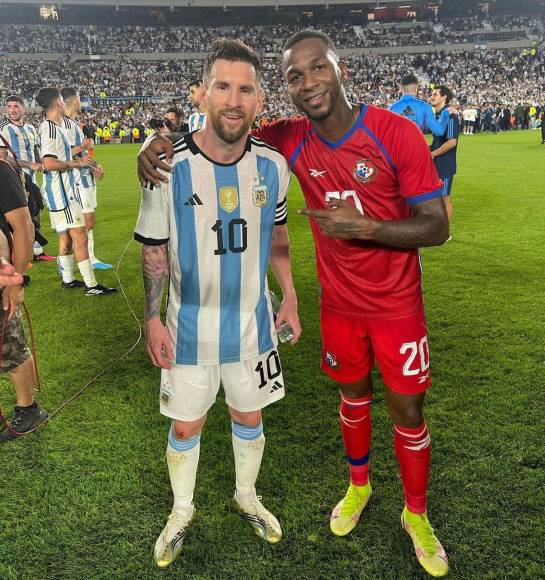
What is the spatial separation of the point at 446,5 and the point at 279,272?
6518cm

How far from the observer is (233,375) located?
235 centimetres

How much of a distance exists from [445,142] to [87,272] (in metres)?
5.30

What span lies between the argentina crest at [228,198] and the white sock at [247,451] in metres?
1.07

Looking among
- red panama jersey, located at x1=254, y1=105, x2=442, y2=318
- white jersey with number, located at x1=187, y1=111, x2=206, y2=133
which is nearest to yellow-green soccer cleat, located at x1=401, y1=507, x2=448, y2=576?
red panama jersey, located at x1=254, y1=105, x2=442, y2=318

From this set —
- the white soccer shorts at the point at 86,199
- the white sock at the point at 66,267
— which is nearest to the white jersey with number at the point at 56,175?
the white soccer shorts at the point at 86,199

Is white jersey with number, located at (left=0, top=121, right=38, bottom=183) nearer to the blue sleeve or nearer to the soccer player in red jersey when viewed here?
the blue sleeve

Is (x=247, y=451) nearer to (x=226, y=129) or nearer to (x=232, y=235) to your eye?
(x=232, y=235)

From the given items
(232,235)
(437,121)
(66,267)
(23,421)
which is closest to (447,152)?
(437,121)

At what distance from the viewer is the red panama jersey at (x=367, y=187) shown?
6.75 feet

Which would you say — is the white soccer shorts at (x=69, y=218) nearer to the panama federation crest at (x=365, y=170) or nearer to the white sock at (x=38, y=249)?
the white sock at (x=38, y=249)

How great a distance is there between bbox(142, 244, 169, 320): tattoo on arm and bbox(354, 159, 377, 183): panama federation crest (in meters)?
0.87

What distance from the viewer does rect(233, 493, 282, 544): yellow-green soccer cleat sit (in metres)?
2.50

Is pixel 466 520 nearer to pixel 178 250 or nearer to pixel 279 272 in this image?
pixel 279 272

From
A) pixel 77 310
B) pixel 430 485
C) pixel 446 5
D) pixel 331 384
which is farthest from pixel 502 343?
pixel 446 5
